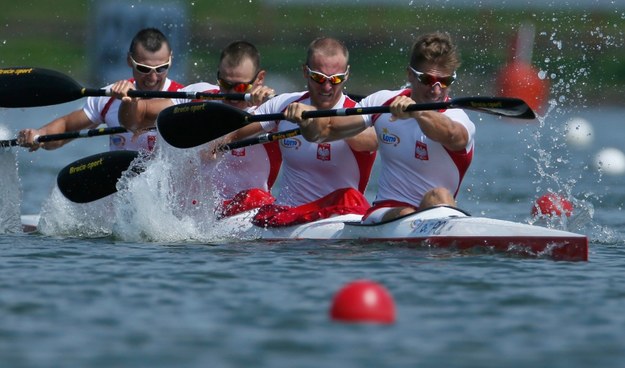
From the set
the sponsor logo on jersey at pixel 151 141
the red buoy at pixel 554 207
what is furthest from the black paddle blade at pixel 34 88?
the red buoy at pixel 554 207

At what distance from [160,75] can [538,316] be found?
480cm

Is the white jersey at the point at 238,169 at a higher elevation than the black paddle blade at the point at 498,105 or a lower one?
lower

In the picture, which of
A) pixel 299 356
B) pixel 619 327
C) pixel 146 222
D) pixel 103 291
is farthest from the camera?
pixel 146 222

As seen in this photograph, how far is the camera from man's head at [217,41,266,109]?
35.6 feet

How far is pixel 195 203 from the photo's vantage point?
35.8ft

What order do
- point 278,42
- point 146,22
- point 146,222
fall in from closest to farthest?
point 146,222 < point 146,22 < point 278,42

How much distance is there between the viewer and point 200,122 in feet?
35.3

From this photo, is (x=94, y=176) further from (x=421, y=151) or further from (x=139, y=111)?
(x=421, y=151)

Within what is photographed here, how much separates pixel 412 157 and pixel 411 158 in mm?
11

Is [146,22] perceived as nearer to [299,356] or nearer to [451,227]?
[451,227]

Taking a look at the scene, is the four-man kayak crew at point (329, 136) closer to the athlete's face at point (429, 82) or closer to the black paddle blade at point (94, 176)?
the athlete's face at point (429, 82)

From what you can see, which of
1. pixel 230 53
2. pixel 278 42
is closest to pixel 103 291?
pixel 230 53

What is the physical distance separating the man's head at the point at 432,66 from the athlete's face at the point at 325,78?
23.2 inches

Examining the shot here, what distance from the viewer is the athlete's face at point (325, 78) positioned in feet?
33.0
